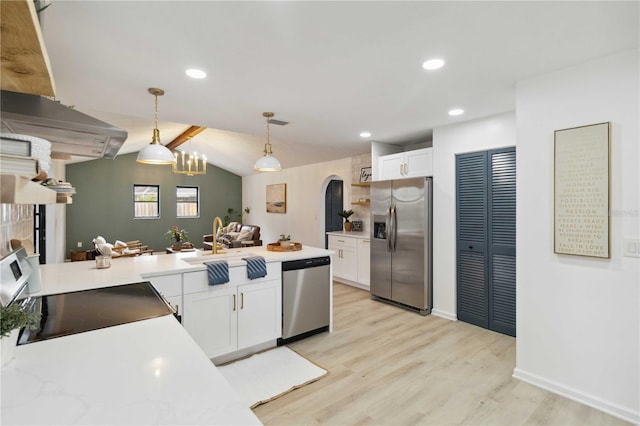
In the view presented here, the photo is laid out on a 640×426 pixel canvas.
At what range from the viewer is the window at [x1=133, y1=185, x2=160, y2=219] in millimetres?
8816

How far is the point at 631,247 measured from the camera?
201 centimetres

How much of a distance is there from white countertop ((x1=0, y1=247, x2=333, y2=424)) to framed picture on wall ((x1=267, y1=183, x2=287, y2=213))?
694cm

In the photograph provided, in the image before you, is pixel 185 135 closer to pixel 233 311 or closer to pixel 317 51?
pixel 233 311

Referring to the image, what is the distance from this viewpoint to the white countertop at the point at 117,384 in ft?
2.36

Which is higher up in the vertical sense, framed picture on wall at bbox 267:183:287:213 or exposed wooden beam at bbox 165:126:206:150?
exposed wooden beam at bbox 165:126:206:150

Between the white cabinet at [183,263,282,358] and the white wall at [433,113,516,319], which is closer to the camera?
the white cabinet at [183,263,282,358]

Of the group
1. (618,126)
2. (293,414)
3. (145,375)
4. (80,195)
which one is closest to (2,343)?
(145,375)

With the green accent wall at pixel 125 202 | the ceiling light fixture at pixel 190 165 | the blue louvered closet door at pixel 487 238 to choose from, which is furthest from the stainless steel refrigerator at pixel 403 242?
the green accent wall at pixel 125 202

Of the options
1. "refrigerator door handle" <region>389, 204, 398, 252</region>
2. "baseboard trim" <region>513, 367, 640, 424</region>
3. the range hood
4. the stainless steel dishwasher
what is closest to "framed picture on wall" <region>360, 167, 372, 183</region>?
"refrigerator door handle" <region>389, 204, 398, 252</region>

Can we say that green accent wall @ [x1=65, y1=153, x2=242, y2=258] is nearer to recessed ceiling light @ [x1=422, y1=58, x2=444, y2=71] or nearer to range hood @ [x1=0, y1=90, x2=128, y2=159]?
range hood @ [x1=0, y1=90, x2=128, y2=159]

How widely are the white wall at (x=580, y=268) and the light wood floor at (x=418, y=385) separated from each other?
0.70ft

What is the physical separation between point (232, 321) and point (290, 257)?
785 mm

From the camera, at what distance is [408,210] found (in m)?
4.12

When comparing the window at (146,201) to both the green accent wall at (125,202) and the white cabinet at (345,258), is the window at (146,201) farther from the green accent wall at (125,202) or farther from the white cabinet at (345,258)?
the white cabinet at (345,258)
